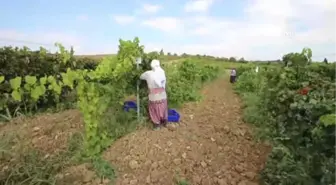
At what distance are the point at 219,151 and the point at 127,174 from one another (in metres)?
1.43

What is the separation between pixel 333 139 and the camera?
2143mm

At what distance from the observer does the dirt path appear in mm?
4238

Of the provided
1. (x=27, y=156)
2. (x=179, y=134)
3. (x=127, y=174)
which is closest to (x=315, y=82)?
(x=179, y=134)

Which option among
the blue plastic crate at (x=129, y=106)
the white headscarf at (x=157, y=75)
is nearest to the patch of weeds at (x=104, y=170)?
the white headscarf at (x=157, y=75)

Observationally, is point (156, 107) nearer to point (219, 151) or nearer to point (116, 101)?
point (116, 101)

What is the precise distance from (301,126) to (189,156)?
2097mm

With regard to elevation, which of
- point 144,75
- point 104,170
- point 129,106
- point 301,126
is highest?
point 144,75

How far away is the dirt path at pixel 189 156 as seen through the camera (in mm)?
4238

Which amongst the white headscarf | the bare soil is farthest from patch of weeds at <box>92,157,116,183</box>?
the white headscarf

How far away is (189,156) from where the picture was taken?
4766 millimetres

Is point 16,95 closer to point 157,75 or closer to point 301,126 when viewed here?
point 301,126

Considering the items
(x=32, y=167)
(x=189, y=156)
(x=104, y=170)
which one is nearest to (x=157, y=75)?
(x=189, y=156)

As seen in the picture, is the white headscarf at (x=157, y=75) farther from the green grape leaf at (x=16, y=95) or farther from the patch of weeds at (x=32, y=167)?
the green grape leaf at (x=16, y=95)

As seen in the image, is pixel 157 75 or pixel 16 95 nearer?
pixel 16 95
